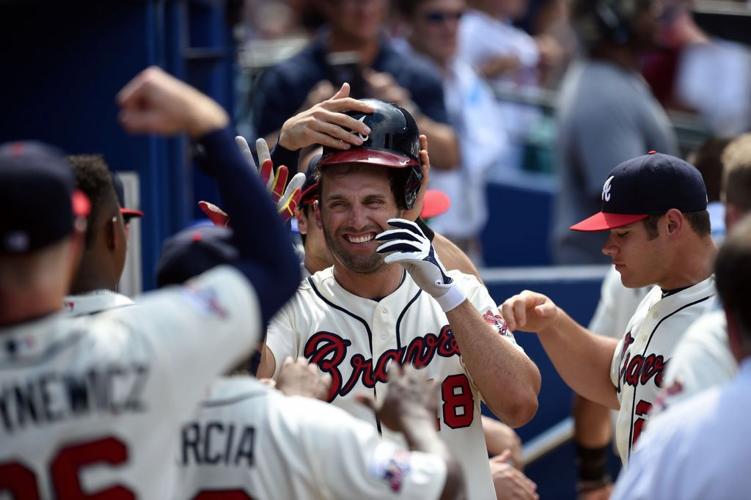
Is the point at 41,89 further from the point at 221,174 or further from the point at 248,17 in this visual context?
the point at 248,17

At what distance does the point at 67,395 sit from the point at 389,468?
0.70m

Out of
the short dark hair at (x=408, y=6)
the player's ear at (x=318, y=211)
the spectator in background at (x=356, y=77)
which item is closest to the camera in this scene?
the player's ear at (x=318, y=211)

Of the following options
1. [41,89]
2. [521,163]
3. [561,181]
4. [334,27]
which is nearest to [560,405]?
[561,181]

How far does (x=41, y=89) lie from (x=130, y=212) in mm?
2178

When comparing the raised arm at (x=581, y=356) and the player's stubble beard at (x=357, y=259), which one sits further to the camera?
the raised arm at (x=581, y=356)

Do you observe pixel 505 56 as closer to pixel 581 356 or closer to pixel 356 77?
pixel 356 77

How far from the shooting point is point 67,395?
243cm

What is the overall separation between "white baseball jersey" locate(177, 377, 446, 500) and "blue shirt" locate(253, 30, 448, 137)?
4.17 meters

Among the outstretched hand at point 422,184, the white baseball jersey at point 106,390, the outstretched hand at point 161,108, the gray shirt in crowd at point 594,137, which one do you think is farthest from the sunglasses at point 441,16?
the white baseball jersey at point 106,390

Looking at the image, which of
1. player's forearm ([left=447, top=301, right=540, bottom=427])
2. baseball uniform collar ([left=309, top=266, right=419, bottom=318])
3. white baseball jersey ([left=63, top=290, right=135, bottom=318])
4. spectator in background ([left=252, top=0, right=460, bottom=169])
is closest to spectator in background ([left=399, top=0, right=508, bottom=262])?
spectator in background ([left=252, top=0, right=460, bottom=169])

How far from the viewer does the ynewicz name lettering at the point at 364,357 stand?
3711 millimetres

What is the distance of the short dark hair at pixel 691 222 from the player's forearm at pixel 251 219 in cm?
158

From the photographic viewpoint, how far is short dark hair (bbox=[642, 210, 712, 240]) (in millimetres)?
3926

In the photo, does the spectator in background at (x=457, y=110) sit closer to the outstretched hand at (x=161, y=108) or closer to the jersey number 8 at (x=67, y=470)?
the outstretched hand at (x=161, y=108)
